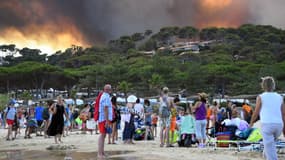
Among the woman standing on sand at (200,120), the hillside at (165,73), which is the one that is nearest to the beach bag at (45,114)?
the woman standing on sand at (200,120)

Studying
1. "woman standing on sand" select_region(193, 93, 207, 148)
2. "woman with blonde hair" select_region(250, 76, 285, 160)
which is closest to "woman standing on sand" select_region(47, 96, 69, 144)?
"woman standing on sand" select_region(193, 93, 207, 148)

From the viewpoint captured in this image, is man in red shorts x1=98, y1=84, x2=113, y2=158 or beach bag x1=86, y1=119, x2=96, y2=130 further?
beach bag x1=86, y1=119, x2=96, y2=130

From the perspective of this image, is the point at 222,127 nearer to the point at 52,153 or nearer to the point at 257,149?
the point at 257,149

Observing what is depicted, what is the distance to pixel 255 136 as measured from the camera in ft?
34.7

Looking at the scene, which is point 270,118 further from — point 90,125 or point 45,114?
point 90,125

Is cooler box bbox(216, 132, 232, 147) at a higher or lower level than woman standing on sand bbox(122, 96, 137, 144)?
lower

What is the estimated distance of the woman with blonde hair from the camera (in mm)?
6027

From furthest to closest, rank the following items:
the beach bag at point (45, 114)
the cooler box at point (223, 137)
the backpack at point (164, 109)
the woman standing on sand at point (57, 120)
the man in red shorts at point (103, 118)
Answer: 1. the beach bag at point (45, 114)
2. the woman standing on sand at point (57, 120)
3. the backpack at point (164, 109)
4. the cooler box at point (223, 137)
5. the man in red shorts at point (103, 118)

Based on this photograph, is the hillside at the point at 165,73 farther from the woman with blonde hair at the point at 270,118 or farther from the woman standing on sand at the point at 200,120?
the woman with blonde hair at the point at 270,118

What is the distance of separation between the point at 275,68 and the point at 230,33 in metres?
68.7

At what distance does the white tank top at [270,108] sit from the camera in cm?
605

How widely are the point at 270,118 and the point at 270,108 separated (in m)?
0.14

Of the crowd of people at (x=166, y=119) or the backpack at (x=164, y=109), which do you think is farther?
the backpack at (x=164, y=109)

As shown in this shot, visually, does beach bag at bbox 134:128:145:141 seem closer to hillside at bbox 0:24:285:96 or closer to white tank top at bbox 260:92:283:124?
white tank top at bbox 260:92:283:124
